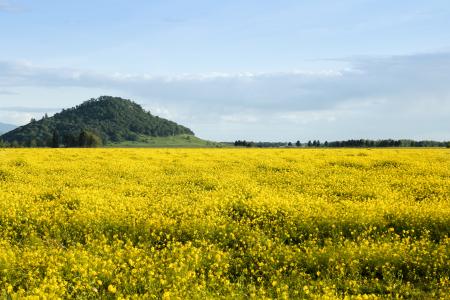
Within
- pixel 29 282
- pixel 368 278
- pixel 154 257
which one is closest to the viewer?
pixel 29 282

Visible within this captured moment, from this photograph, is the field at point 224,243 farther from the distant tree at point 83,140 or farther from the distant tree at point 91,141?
A: the distant tree at point 91,141

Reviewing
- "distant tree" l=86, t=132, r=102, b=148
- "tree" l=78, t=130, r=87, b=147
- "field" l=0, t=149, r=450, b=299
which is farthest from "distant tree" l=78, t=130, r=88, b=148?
"field" l=0, t=149, r=450, b=299

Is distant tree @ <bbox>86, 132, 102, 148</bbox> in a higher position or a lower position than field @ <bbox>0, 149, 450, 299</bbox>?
higher

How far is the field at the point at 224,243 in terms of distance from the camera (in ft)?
31.0

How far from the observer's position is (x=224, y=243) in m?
12.3

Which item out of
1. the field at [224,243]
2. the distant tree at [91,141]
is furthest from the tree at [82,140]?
the field at [224,243]

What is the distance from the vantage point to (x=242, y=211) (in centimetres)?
1518

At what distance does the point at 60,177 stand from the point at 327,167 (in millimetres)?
16081

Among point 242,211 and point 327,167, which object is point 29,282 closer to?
point 242,211

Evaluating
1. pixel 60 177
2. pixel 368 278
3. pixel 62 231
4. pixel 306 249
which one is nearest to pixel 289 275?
pixel 306 249

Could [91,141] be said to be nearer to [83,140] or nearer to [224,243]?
[83,140]

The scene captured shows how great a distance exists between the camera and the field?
31.0 ft

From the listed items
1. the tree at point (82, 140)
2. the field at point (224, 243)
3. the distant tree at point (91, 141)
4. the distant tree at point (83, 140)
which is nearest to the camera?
the field at point (224, 243)

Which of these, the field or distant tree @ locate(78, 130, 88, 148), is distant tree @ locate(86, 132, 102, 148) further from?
the field
